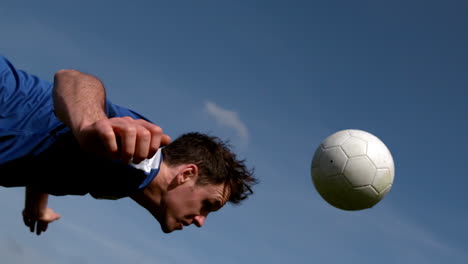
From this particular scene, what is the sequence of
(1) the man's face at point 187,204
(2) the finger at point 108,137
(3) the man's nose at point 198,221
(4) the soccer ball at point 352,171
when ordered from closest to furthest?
(2) the finger at point 108,137, (1) the man's face at point 187,204, (3) the man's nose at point 198,221, (4) the soccer ball at point 352,171

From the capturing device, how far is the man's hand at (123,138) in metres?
2.15

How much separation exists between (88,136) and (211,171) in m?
3.88

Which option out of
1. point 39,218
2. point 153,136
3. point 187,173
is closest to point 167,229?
point 187,173

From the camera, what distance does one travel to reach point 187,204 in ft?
19.1

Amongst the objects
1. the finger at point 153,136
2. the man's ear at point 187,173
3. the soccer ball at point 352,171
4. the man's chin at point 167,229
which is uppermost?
the soccer ball at point 352,171

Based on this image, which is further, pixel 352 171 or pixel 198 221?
pixel 352 171

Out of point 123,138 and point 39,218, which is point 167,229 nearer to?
point 39,218

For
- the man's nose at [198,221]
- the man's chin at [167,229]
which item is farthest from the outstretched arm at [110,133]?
the man's nose at [198,221]

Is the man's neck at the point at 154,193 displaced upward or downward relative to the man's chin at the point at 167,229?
upward

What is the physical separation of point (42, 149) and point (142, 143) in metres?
2.61

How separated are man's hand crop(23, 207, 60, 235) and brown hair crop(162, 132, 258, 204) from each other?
182 cm

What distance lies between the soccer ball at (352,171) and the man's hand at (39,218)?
4.73 metres

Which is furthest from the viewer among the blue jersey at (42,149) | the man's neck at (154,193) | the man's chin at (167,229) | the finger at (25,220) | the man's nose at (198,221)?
the finger at (25,220)

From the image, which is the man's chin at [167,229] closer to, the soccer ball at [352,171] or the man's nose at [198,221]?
the man's nose at [198,221]
